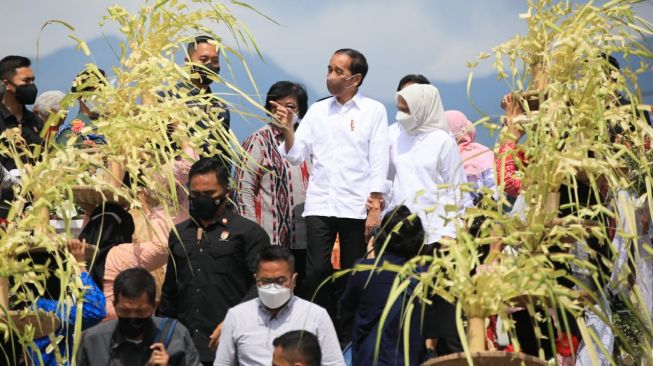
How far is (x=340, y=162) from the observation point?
7.40m

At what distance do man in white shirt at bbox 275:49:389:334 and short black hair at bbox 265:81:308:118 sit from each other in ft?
0.75

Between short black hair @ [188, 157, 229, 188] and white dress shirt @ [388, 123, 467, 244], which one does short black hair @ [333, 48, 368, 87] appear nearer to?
white dress shirt @ [388, 123, 467, 244]

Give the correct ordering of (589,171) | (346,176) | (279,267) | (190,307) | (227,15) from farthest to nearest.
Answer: (346,176) → (190,307) → (279,267) → (227,15) → (589,171)

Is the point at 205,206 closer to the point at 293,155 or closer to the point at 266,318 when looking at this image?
the point at 266,318

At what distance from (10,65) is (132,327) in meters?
2.59

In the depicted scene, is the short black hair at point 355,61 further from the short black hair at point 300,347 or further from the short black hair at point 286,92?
the short black hair at point 300,347

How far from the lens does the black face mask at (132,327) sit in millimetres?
5523

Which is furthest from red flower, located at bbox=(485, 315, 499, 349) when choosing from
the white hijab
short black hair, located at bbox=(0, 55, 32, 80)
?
short black hair, located at bbox=(0, 55, 32, 80)

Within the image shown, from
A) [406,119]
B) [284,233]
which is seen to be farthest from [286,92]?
[406,119]

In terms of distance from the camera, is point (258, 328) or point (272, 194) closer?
point (258, 328)

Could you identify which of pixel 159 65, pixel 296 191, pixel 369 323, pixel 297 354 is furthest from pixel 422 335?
pixel 296 191

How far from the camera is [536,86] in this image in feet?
19.0

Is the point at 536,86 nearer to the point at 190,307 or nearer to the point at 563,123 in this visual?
the point at 563,123

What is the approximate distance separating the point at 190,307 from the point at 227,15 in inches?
68.0
